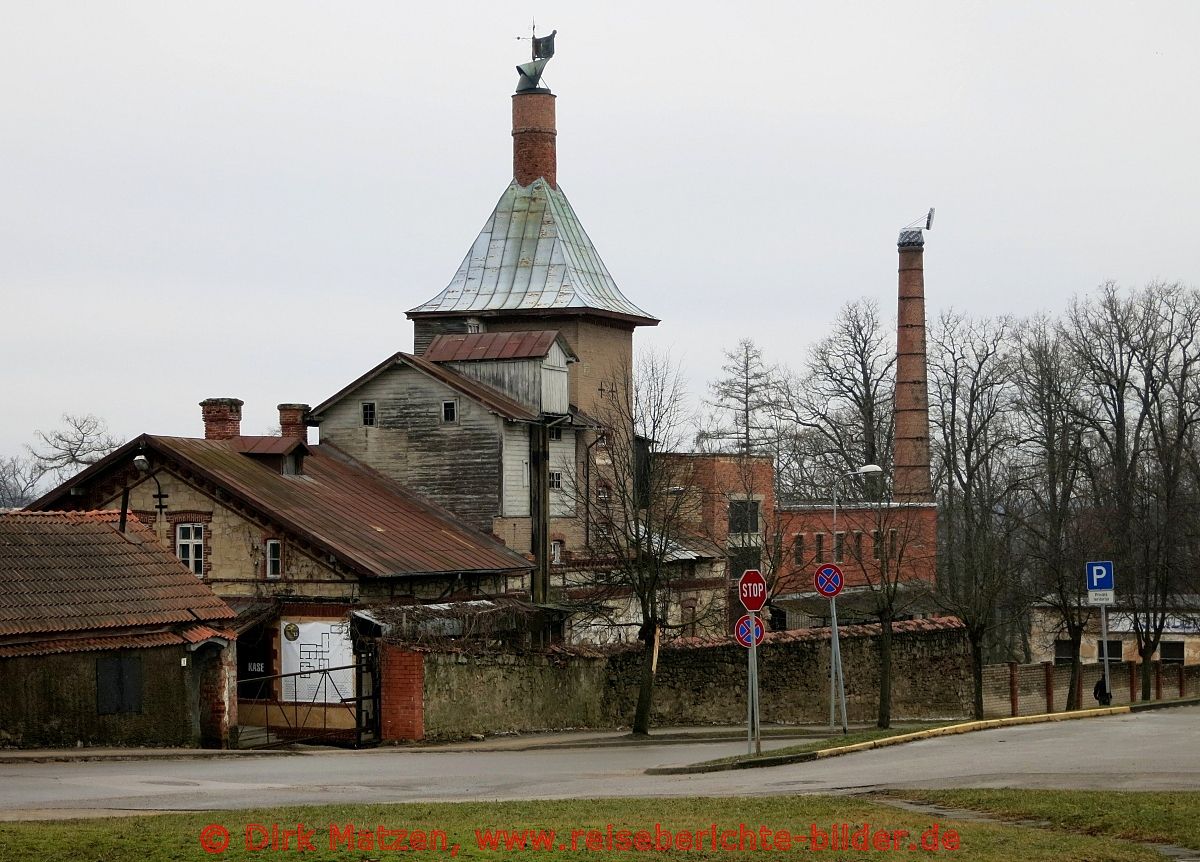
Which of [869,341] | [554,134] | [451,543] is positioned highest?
[554,134]

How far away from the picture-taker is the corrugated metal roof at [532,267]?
4981cm

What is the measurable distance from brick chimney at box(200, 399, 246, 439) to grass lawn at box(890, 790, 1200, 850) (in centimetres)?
2742

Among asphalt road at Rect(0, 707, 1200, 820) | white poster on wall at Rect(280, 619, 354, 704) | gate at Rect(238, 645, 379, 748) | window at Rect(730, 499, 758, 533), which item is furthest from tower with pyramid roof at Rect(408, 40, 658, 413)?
asphalt road at Rect(0, 707, 1200, 820)

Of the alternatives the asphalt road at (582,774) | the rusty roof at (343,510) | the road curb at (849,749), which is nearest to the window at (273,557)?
the rusty roof at (343,510)

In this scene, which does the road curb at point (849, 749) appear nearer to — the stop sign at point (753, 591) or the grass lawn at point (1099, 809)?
the stop sign at point (753, 591)

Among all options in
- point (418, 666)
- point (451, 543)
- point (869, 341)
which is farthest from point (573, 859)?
point (869, 341)

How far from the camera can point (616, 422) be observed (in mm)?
47344

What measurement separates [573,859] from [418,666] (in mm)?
18390

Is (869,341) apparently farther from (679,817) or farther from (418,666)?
(679,817)

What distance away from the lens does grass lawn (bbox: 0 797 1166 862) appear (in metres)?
11.3

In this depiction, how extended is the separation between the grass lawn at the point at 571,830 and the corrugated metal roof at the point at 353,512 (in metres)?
18.9

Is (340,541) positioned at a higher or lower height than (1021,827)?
higher

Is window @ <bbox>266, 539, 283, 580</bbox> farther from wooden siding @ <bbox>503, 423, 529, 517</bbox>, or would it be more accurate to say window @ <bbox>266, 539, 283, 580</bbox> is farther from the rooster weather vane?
the rooster weather vane

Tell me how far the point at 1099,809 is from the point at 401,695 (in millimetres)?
17088
